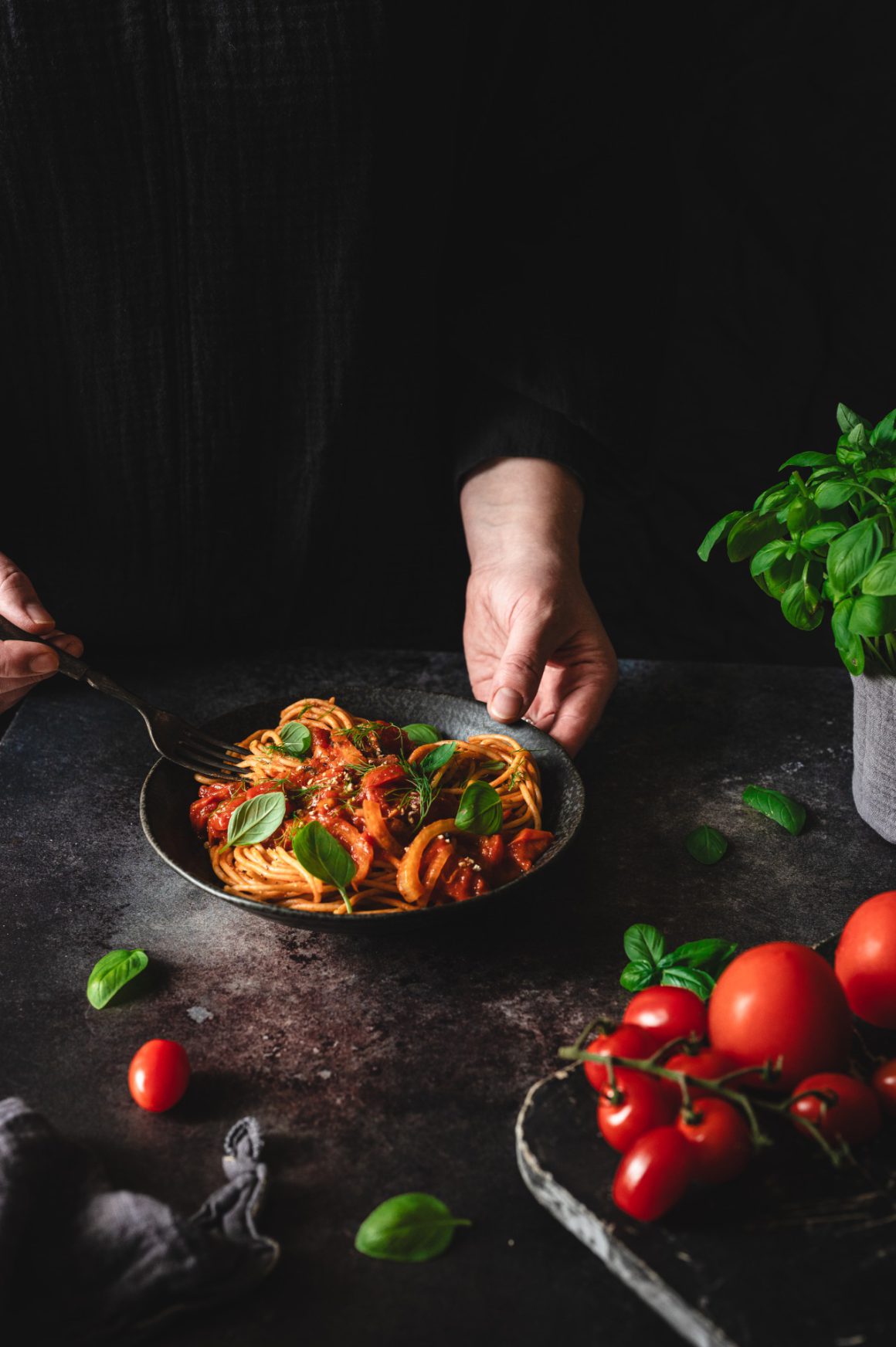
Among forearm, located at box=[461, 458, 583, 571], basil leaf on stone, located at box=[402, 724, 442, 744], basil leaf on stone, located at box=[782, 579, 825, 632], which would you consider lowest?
basil leaf on stone, located at box=[402, 724, 442, 744]

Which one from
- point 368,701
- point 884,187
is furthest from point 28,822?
point 884,187

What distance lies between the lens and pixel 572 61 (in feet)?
7.30

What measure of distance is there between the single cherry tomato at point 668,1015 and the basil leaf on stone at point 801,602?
657 mm

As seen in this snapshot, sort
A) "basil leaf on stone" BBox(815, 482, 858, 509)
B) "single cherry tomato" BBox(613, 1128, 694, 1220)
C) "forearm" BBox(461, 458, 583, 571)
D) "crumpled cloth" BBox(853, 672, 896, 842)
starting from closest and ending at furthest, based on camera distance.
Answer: "single cherry tomato" BBox(613, 1128, 694, 1220) < "basil leaf on stone" BBox(815, 482, 858, 509) < "crumpled cloth" BBox(853, 672, 896, 842) < "forearm" BBox(461, 458, 583, 571)

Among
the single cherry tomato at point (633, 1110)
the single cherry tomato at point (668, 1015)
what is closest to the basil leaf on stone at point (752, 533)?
the single cherry tomato at point (668, 1015)

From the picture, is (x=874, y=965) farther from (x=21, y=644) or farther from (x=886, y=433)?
(x=21, y=644)

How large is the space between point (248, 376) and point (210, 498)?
266 millimetres

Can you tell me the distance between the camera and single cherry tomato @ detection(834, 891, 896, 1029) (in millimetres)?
1307

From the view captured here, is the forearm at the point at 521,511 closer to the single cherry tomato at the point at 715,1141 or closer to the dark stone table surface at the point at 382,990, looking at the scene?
the dark stone table surface at the point at 382,990

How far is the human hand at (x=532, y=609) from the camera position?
2.04 metres

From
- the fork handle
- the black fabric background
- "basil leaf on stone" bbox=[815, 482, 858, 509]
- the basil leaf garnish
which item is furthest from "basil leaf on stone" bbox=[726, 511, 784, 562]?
the fork handle

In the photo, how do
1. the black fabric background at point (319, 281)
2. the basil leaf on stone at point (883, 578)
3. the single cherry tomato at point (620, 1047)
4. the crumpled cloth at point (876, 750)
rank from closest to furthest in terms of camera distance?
the single cherry tomato at point (620, 1047) < the basil leaf on stone at point (883, 578) < the crumpled cloth at point (876, 750) < the black fabric background at point (319, 281)

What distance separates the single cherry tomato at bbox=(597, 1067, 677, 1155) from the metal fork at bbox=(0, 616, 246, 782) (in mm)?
932

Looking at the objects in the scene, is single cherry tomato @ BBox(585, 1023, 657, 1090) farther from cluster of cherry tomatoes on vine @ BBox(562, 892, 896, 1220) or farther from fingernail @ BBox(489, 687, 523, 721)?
fingernail @ BBox(489, 687, 523, 721)
